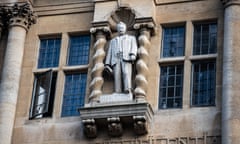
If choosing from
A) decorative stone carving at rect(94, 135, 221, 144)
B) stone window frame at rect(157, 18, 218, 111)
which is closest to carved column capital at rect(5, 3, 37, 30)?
stone window frame at rect(157, 18, 218, 111)

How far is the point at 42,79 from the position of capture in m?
29.4

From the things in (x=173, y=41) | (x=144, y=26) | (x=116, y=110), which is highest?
(x=144, y=26)

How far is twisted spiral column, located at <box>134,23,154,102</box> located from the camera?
2752 centimetres

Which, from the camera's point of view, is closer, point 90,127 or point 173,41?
point 90,127

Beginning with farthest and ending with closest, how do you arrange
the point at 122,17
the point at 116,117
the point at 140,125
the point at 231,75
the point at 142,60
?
the point at 122,17
the point at 142,60
the point at 116,117
the point at 140,125
the point at 231,75

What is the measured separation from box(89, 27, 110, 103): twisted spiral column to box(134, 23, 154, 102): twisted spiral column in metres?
1.06

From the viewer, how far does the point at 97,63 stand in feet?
93.1

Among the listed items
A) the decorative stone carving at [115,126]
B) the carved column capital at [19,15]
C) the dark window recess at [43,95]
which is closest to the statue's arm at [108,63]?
the decorative stone carving at [115,126]

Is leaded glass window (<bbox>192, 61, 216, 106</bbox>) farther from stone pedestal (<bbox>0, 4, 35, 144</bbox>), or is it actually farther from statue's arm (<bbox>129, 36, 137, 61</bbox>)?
stone pedestal (<bbox>0, 4, 35, 144</bbox>)

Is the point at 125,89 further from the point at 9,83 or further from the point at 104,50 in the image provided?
the point at 9,83

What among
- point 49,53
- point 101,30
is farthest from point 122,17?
point 49,53

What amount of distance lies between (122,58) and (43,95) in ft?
9.24

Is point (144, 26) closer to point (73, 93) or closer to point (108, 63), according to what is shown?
point (108, 63)

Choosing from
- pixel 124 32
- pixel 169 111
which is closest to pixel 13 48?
pixel 124 32
